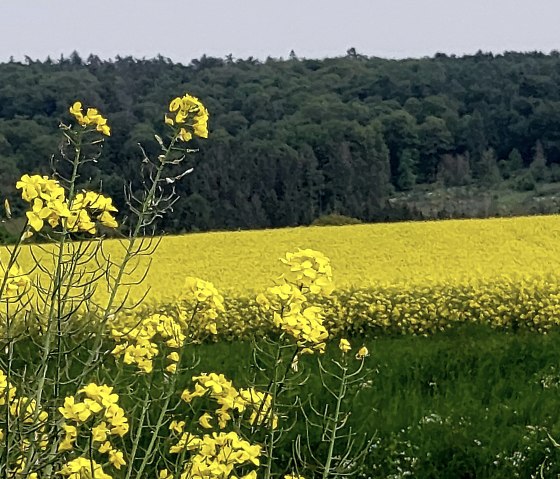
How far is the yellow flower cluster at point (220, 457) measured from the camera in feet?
6.99

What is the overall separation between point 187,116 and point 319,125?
3776cm

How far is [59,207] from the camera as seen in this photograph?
1.88 meters

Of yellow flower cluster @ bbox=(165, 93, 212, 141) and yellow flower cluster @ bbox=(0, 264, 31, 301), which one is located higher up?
yellow flower cluster @ bbox=(165, 93, 212, 141)

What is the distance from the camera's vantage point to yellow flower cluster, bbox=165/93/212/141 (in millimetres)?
2326

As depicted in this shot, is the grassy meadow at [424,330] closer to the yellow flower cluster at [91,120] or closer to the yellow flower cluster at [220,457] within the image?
the yellow flower cluster at [220,457]

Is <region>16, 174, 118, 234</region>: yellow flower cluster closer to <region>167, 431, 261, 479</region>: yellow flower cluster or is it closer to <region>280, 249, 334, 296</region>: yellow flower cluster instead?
<region>280, 249, 334, 296</region>: yellow flower cluster

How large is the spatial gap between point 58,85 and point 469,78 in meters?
21.6

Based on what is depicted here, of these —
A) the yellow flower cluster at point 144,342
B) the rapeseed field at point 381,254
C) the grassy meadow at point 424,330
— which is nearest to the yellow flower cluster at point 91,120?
the grassy meadow at point 424,330

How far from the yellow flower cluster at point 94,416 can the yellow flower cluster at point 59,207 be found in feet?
1.15

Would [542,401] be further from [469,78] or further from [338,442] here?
[469,78]

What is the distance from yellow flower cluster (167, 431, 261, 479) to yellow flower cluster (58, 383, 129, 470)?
6.9 inches

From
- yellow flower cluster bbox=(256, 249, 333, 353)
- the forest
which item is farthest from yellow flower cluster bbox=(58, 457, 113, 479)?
the forest

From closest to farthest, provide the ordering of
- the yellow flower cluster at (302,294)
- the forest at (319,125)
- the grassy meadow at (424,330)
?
1. the yellow flower cluster at (302,294)
2. the grassy meadow at (424,330)
3. the forest at (319,125)

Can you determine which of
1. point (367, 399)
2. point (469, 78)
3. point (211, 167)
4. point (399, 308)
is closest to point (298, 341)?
point (367, 399)
